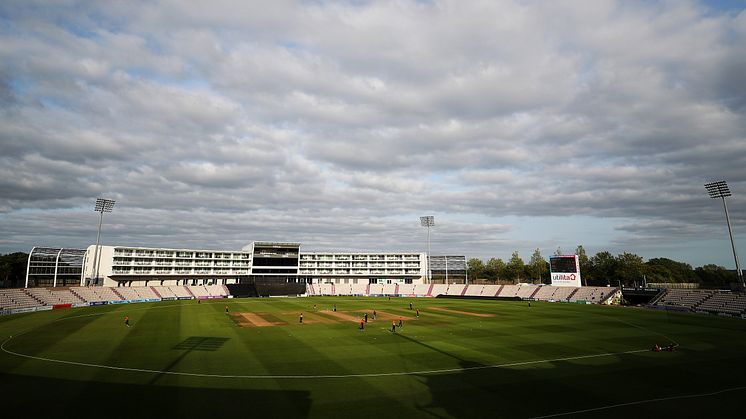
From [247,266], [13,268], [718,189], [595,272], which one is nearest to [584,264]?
[595,272]

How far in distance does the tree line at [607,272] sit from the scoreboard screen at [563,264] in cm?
2217

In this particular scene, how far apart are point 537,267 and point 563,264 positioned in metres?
57.2

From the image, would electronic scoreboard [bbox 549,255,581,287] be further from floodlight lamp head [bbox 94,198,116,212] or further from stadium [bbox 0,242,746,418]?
floodlight lamp head [bbox 94,198,116,212]

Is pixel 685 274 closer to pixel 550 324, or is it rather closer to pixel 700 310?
pixel 700 310

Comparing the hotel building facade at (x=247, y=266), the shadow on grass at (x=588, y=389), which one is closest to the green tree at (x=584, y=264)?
the hotel building facade at (x=247, y=266)

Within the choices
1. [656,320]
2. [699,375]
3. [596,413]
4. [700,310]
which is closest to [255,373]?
[596,413]

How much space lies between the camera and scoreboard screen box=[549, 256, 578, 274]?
112000mm

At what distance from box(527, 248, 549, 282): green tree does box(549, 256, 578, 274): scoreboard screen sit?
53541mm

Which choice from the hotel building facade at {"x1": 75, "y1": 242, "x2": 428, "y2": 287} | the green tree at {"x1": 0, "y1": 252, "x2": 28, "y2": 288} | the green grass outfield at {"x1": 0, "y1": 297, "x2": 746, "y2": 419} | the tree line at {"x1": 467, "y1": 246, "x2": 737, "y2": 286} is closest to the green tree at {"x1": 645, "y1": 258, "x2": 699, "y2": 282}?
the tree line at {"x1": 467, "y1": 246, "x2": 737, "y2": 286}

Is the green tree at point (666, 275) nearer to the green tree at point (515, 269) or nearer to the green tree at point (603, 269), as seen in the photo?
the green tree at point (603, 269)

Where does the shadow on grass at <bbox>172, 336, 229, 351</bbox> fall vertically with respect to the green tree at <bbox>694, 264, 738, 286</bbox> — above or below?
below

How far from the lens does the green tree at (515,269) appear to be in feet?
568

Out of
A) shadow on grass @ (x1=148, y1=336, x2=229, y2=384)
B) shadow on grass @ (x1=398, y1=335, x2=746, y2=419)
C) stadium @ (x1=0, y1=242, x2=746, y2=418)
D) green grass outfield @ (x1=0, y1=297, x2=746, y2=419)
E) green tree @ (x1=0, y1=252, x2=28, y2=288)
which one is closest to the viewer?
shadow on grass @ (x1=398, y1=335, x2=746, y2=419)

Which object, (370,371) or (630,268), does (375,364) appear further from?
(630,268)
